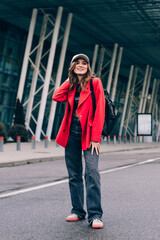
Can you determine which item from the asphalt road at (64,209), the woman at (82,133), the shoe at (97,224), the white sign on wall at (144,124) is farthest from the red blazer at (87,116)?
the white sign on wall at (144,124)

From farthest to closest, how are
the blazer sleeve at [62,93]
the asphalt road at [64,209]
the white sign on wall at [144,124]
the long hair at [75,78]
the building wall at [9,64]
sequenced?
1. the white sign on wall at [144,124]
2. the building wall at [9,64]
3. the blazer sleeve at [62,93]
4. the long hair at [75,78]
5. the asphalt road at [64,209]

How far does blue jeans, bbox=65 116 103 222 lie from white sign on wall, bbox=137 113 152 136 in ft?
108

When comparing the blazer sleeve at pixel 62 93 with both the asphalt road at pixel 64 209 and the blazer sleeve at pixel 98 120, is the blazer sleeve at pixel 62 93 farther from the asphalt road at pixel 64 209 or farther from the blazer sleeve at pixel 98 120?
the asphalt road at pixel 64 209

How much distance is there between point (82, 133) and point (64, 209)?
1.63 meters

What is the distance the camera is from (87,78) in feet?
17.3

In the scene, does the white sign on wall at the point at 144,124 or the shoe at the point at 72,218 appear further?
the white sign on wall at the point at 144,124

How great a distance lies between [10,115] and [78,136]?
28.1 meters

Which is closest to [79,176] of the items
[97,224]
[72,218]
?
[72,218]

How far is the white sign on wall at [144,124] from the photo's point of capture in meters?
38.0

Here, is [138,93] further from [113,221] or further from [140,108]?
[113,221]

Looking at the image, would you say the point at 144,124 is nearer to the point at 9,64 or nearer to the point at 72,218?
the point at 9,64

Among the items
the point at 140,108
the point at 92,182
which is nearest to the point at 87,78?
the point at 92,182

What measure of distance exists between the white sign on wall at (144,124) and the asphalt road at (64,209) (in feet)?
90.3

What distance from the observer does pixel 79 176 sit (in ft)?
17.8
